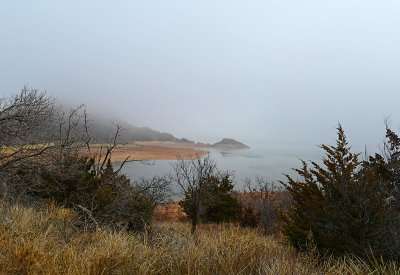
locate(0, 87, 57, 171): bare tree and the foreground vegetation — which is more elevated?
locate(0, 87, 57, 171): bare tree

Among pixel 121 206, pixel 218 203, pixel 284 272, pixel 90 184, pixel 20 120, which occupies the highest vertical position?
pixel 20 120

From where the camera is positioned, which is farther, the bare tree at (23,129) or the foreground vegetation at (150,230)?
the bare tree at (23,129)

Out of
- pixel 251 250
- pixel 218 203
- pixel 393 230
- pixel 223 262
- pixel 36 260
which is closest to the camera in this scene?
pixel 36 260

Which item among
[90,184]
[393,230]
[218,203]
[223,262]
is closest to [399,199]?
[393,230]

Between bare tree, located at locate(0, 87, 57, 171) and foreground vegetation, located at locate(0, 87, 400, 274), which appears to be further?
bare tree, located at locate(0, 87, 57, 171)

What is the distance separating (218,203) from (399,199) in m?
12.7

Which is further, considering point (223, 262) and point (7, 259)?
point (223, 262)

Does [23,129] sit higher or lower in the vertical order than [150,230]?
higher

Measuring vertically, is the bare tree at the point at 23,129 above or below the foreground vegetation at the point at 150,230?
above

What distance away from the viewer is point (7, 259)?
2.70 meters

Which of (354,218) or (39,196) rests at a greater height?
(354,218)

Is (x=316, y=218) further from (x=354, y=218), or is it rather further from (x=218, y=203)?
(x=218, y=203)

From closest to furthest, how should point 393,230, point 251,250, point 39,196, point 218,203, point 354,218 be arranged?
1. point 251,250
2. point 393,230
3. point 354,218
4. point 39,196
5. point 218,203

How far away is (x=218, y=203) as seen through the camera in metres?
17.8
